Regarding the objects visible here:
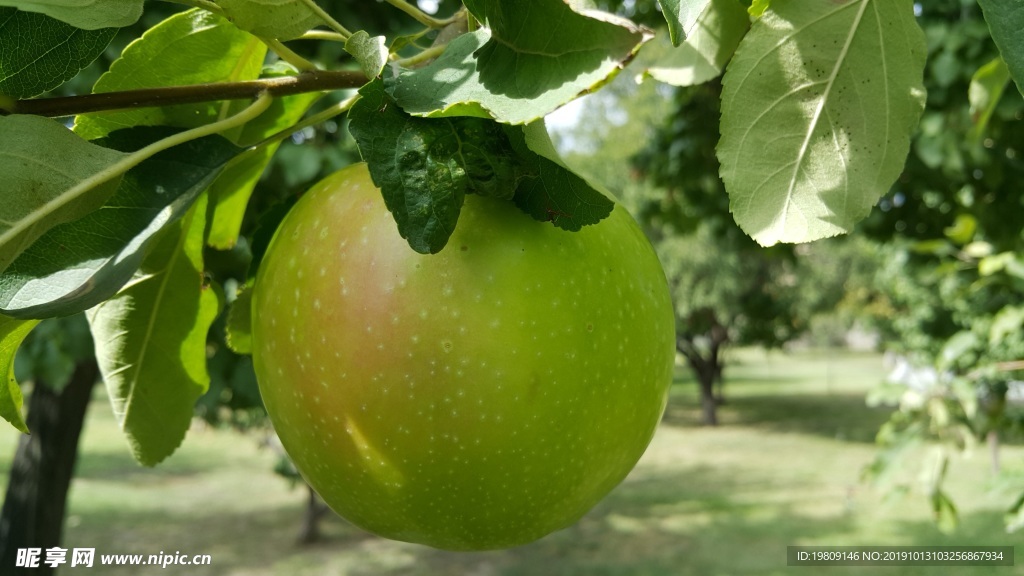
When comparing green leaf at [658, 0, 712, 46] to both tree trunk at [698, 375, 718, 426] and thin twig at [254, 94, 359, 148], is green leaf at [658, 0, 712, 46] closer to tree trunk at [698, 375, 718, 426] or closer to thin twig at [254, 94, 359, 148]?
thin twig at [254, 94, 359, 148]

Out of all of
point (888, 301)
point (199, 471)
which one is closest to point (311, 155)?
point (199, 471)

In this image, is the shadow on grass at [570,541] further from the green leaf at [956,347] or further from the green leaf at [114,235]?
the green leaf at [114,235]

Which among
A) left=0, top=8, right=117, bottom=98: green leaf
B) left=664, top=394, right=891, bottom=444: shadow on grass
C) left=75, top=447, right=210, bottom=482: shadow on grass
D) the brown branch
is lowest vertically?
left=664, top=394, right=891, bottom=444: shadow on grass

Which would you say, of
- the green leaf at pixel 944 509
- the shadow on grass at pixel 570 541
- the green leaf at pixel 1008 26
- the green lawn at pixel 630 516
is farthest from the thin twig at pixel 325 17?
the shadow on grass at pixel 570 541

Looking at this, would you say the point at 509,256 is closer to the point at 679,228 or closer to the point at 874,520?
the point at 679,228

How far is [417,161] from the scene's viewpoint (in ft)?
1.55

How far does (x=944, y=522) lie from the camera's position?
302 cm

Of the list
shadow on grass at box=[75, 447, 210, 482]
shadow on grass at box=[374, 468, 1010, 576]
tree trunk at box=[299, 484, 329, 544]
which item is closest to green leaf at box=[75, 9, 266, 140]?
shadow on grass at box=[374, 468, 1010, 576]

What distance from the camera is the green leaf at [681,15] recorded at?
402 millimetres

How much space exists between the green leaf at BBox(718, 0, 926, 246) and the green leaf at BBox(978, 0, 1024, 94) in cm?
12

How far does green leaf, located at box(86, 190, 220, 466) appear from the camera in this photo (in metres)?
0.72

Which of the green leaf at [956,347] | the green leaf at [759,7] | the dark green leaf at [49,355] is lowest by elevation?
the dark green leaf at [49,355]

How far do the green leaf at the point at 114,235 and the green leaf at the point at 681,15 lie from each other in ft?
1.05

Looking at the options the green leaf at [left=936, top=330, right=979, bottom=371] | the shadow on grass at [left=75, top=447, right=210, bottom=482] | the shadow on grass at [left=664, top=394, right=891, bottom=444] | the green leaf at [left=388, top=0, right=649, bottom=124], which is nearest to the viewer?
the green leaf at [left=388, top=0, right=649, bottom=124]
